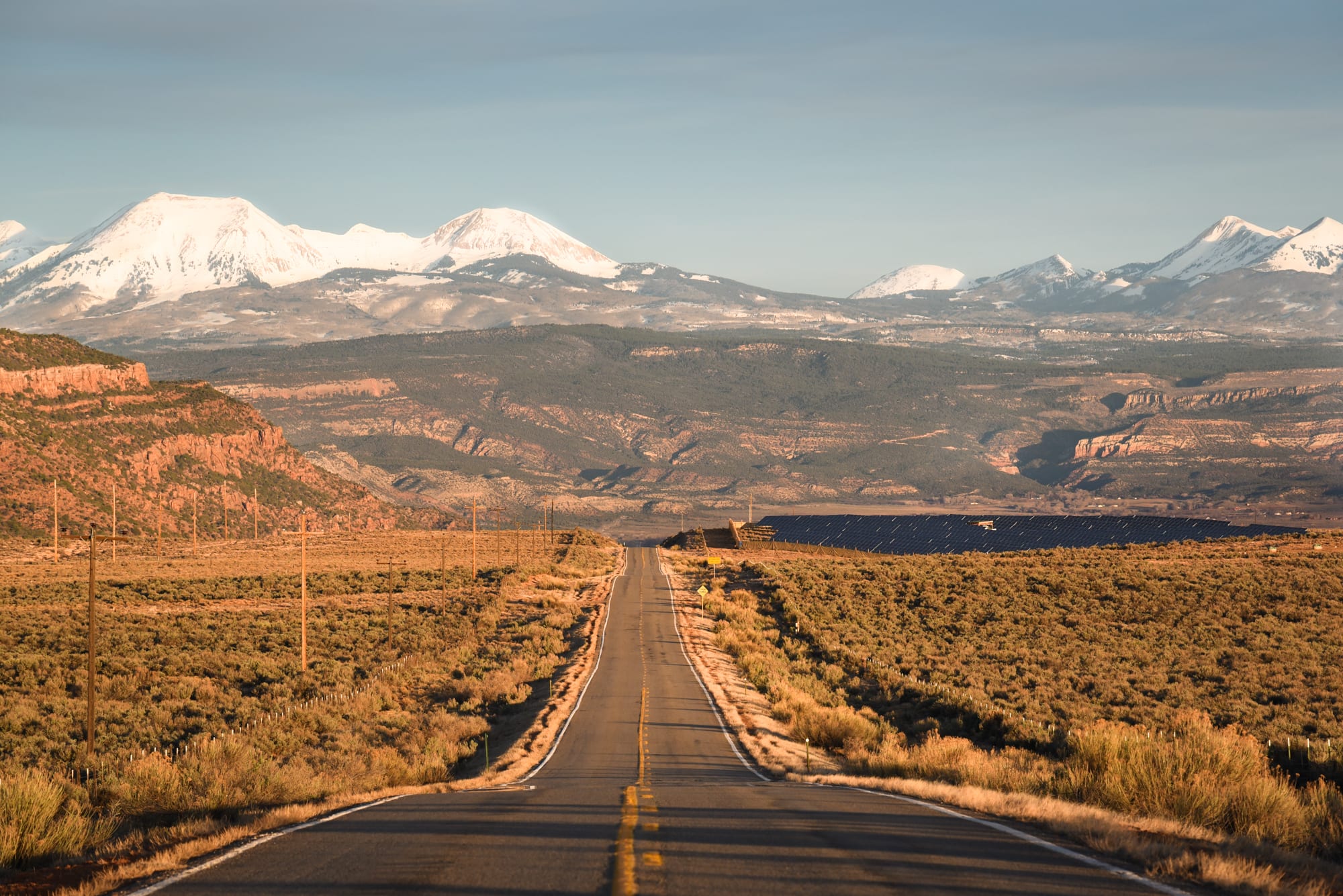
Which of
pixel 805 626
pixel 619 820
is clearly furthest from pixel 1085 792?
pixel 805 626

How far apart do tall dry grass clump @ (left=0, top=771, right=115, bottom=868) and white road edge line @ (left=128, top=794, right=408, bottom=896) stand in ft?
9.51

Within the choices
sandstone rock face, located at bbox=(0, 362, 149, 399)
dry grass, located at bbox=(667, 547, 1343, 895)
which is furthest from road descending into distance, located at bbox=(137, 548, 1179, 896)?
sandstone rock face, located at bbox=(0, 362, 149, 399)

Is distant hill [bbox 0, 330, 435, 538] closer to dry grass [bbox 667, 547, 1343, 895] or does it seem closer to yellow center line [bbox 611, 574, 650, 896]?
dry grass [bbox 667, 547, 1343, 895]

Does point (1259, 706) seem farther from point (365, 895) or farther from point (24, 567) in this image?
point (24, 567)

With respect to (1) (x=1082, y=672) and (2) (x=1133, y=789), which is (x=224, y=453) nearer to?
(1) (x=1082, y=672)

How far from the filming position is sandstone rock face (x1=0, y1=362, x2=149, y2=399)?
14950 centimetres

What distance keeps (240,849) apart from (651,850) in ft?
17.1

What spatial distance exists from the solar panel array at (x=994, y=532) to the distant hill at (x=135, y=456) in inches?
2561

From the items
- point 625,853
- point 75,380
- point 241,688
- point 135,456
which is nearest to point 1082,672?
point 241,688

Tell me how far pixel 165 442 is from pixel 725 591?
103458 mm

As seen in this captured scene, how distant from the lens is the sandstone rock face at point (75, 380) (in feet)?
490

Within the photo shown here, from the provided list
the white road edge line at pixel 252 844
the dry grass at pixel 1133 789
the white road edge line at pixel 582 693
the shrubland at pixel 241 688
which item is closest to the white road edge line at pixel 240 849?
the white road edge line at pixel 252 844

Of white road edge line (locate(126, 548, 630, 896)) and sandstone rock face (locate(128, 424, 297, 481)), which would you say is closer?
white road edge line (locate(126, 548, 630, 896))

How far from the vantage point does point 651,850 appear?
14289 millimetres
